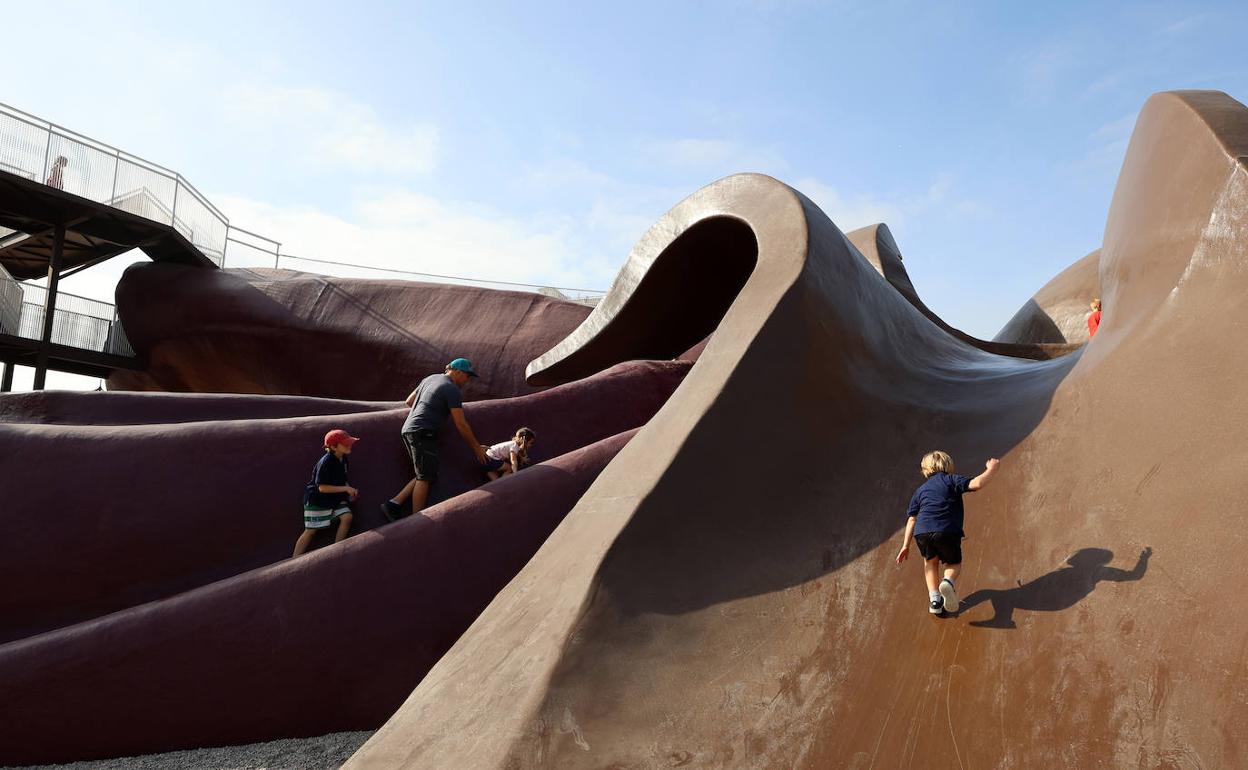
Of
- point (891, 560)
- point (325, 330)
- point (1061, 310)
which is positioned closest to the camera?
point (891, 560)

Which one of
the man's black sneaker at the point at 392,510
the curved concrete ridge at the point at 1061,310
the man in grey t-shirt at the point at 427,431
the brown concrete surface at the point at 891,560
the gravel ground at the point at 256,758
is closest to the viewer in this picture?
the brown concrete surface at the point at 891,560

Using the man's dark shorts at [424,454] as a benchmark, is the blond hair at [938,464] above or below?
above

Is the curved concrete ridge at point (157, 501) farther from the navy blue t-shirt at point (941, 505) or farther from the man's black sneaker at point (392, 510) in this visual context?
the navy blue t-shirt at point (941, 505)

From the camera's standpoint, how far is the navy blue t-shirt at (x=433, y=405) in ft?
19.1

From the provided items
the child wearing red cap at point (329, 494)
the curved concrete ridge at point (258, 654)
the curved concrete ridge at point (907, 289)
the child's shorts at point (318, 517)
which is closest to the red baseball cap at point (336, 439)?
the child wearing red cap at point (329, 494)

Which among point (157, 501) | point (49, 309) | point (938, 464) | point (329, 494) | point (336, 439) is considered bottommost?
point (157, 501)

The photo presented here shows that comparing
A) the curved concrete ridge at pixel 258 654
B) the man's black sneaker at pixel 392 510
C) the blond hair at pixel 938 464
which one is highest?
the blond hair at pixel 938 464

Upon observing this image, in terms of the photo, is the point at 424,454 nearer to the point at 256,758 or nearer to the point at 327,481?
the point at 327,481

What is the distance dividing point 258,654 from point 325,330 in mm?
8850

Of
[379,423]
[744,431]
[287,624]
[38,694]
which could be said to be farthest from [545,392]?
[38,694]

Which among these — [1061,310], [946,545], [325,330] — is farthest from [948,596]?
[325,330]

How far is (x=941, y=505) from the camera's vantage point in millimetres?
3133

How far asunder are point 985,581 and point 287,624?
343 cm

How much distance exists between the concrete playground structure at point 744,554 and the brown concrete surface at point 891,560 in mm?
13
